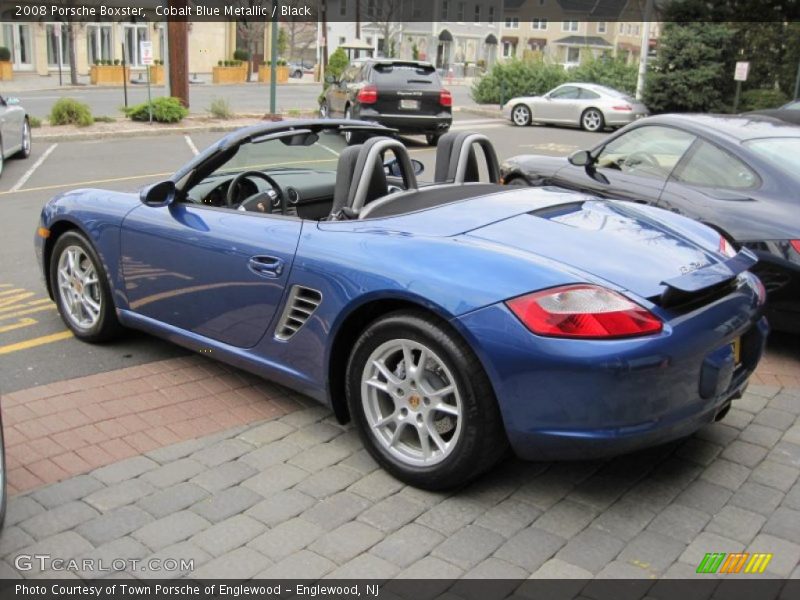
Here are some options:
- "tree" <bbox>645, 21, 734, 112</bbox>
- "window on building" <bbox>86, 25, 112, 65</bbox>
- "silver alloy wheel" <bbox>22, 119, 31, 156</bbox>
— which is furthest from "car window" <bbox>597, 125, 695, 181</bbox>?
"window on building" <bbox>86, 25, 112, 65</bbox>

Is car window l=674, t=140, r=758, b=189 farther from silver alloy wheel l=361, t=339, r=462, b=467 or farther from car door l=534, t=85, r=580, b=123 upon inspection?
car door l=534, t=85, r=580, b=123

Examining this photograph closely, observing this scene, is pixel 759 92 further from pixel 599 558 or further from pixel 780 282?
pixel 599 558

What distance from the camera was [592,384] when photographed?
2963 millimetres

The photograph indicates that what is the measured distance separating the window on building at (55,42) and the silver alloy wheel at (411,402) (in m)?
47.8

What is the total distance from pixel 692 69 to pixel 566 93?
5246 millimetres

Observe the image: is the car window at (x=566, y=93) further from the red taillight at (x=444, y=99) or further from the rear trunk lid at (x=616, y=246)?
the rear trunk lid at (x=616, y=246)

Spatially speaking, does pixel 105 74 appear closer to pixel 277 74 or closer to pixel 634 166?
pixel 277 74

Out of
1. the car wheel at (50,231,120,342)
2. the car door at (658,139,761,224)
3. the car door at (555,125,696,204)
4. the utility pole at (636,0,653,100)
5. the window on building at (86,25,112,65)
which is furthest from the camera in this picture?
the window on building at (86,25,112,65)

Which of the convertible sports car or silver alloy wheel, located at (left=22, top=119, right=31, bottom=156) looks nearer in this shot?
the convertible sports car

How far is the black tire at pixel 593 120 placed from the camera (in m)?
23.2

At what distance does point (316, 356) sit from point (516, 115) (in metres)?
22.1

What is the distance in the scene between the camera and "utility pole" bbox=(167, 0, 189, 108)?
68.1ft

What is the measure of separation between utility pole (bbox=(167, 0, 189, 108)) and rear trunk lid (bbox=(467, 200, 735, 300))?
60.5ft

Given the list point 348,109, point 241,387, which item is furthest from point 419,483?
point 348,109
